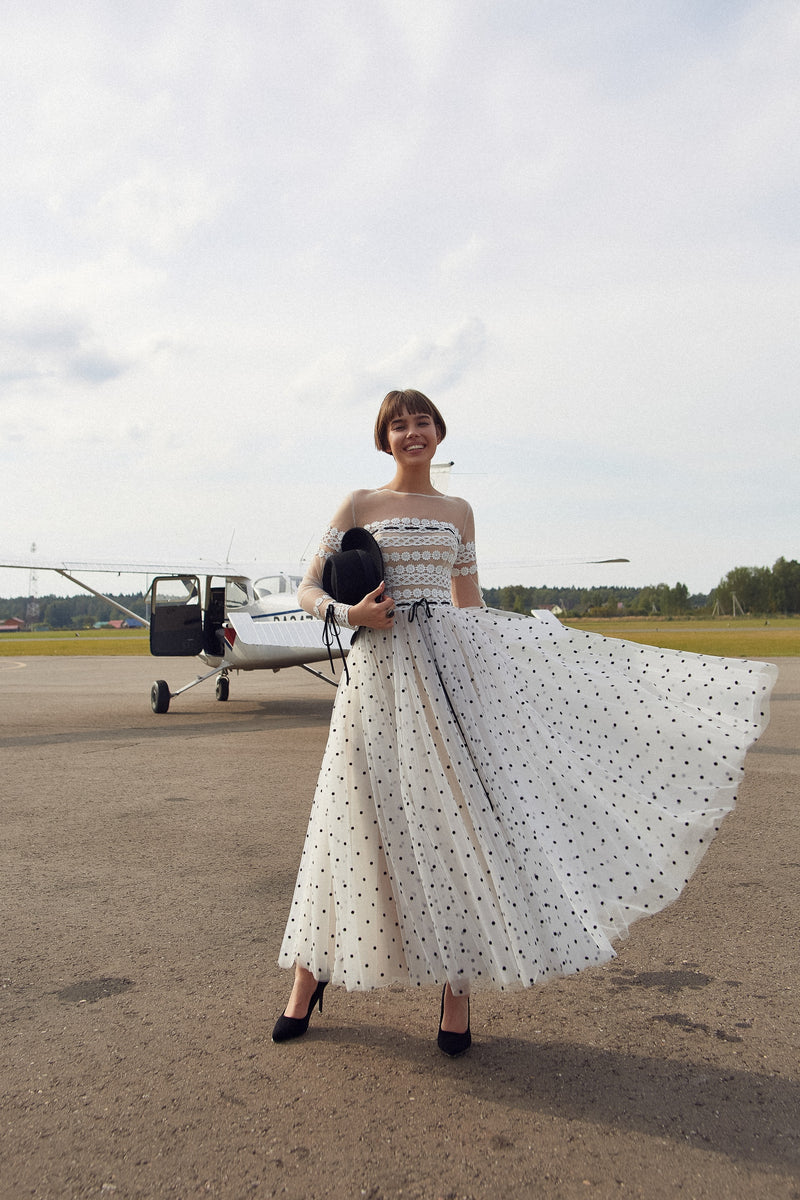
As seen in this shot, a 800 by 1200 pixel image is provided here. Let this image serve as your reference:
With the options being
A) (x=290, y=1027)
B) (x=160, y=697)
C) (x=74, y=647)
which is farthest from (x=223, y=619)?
(x=74, y=647)

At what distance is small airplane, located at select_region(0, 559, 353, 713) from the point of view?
1241cm

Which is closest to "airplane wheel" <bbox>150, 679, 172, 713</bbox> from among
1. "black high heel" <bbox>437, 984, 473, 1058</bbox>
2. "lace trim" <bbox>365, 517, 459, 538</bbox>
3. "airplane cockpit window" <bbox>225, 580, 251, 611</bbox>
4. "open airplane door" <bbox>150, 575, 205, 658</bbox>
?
"open airplane door" <bbox>150, 575, 205, 658</bbox>

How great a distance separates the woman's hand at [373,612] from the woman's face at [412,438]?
52cm

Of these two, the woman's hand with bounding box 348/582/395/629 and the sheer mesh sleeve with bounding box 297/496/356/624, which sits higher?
the sheer mesh sleeve with bounding box 297/496/356/624

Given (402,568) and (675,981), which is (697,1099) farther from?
(402,568)

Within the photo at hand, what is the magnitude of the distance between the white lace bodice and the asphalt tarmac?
1443 mm

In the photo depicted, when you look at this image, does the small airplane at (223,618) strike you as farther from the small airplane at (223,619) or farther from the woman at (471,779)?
the woman at (471,779)

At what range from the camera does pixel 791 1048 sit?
264 cm

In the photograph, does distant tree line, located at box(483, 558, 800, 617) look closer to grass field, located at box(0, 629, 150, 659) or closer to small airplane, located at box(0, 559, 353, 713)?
grass field, located at box(0, 629, 150, 659)

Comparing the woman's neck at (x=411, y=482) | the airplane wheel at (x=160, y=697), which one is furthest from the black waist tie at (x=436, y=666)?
the airplane wheel at (x=160, y=697)

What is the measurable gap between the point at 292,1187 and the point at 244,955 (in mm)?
1540

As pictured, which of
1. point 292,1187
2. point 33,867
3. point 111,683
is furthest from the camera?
point 111,683

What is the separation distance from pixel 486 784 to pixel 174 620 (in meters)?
11.9

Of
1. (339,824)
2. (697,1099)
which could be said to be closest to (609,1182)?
(697,1099)
